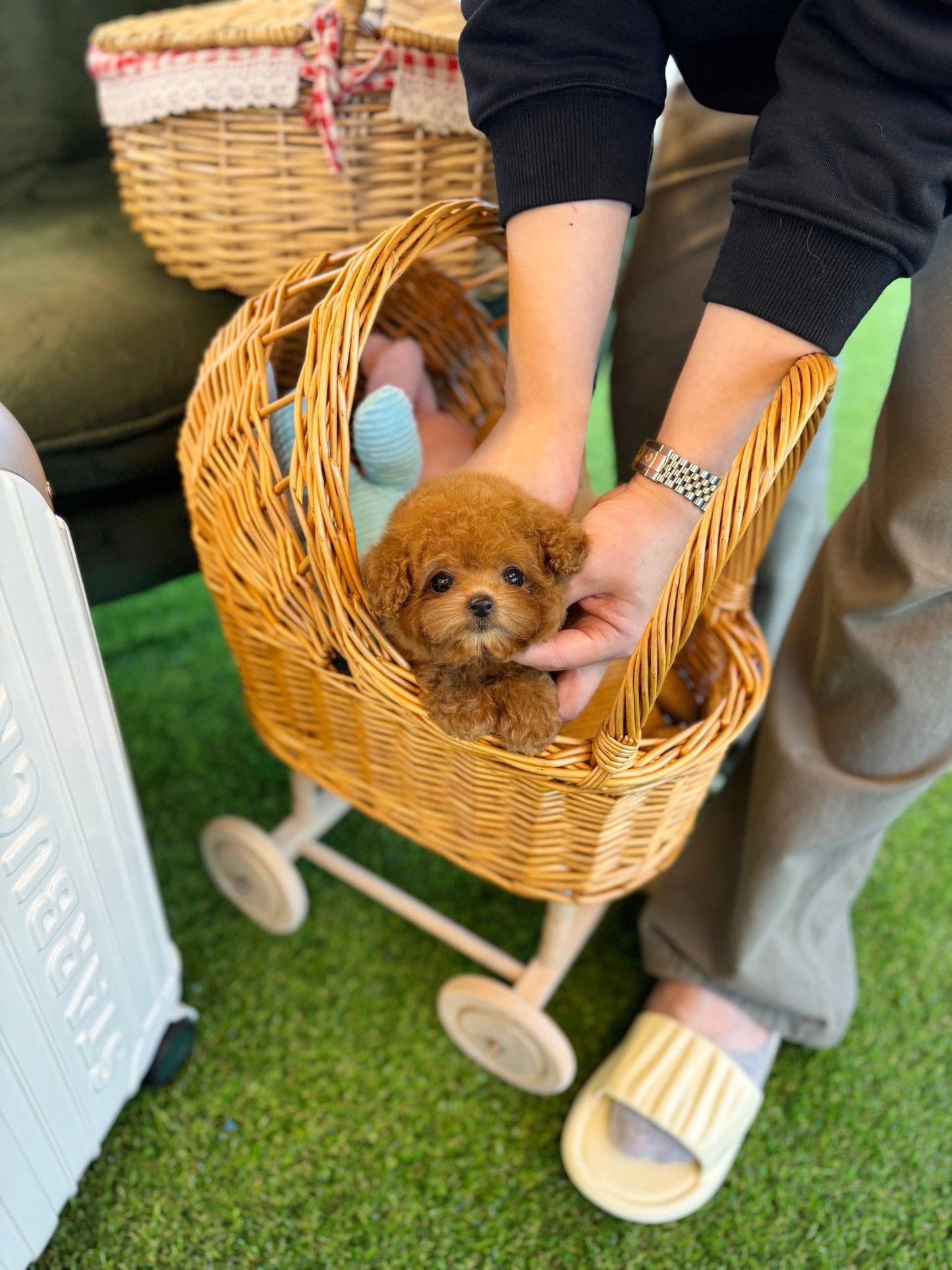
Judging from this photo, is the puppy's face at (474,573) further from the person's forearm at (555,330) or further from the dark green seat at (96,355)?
the dark green seat at (96,355)

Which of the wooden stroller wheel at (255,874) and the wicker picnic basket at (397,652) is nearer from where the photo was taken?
the wicker picnic basket at (397,652)

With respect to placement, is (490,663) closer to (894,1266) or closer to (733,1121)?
(733,1121)

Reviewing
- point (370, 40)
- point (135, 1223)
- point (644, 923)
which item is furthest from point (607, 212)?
point (135, 1223)

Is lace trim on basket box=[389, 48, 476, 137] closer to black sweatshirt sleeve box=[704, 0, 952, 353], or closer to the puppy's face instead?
black sweatshirt sleeve box=[704, 0, 952, 353]

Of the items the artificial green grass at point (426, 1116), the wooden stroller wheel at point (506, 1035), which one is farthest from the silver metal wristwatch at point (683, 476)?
the artificial green grass at point (426, 1116)

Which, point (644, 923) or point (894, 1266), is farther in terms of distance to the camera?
point (644, 923)

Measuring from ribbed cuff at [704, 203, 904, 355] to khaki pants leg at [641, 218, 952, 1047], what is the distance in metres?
0.09

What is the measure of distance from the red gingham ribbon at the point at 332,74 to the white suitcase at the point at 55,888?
499 mm

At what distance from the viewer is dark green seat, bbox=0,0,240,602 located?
884mm

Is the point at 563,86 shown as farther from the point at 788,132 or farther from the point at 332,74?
the point at 332,74

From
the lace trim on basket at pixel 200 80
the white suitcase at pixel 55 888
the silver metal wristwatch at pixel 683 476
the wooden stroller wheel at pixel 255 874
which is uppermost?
the lace trim on basket at pixel 200 80

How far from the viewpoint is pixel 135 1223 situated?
0.80m

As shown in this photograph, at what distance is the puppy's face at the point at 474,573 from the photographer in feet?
1.93

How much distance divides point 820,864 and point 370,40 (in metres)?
0.92
